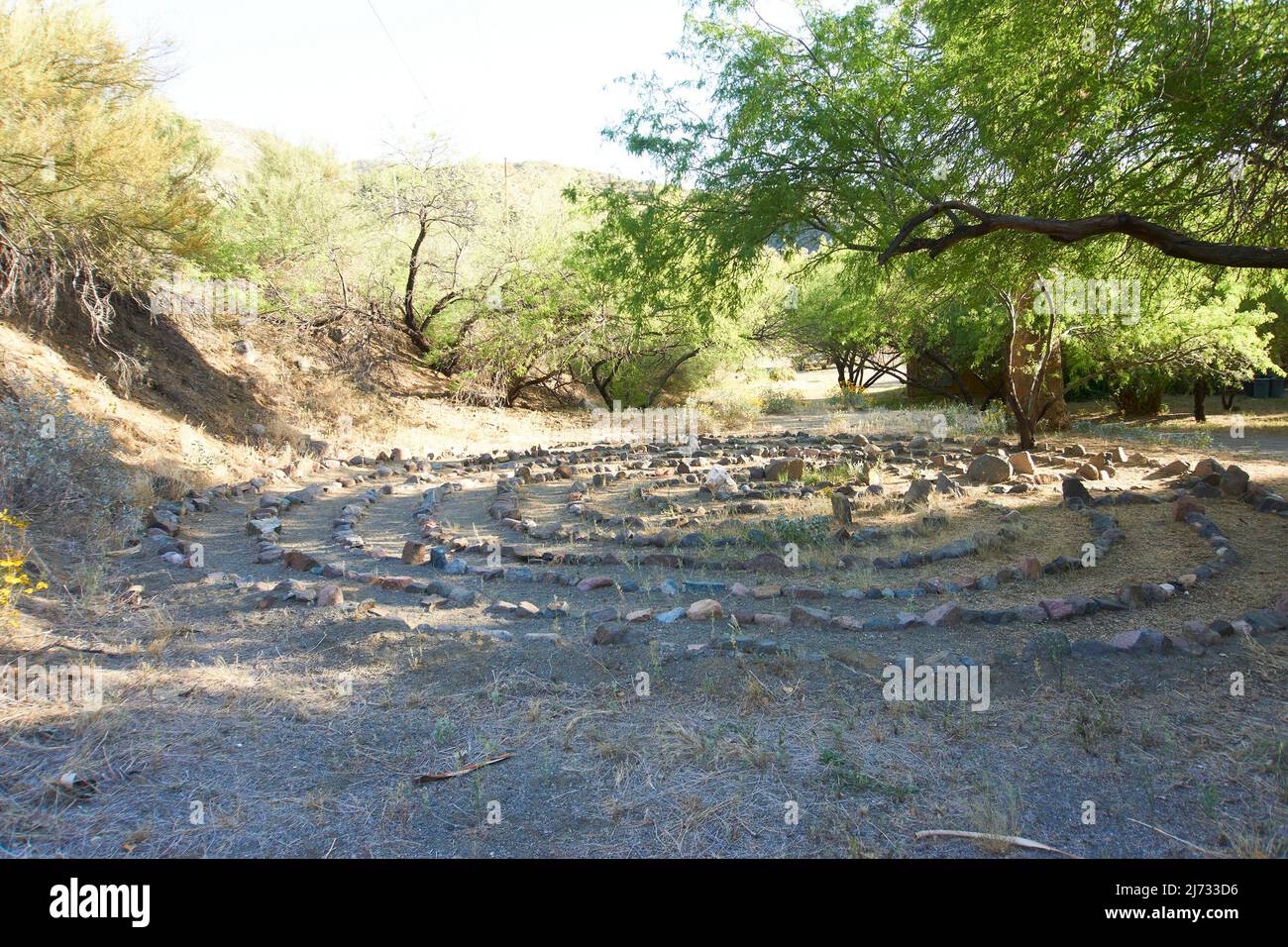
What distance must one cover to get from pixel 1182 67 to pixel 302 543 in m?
10.0

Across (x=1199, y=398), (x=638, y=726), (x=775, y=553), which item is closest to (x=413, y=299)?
(x=775, y=553)

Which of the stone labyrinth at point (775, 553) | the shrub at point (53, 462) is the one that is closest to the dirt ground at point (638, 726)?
the stone labyrinth at point (775, 553)

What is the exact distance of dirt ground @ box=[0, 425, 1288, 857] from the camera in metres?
3.50

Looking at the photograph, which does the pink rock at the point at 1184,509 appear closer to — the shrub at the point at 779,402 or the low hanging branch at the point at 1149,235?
the low hanging branch at the point at 1149,235

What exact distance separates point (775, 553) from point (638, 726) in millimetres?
4021

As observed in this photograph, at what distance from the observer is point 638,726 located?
452 cm

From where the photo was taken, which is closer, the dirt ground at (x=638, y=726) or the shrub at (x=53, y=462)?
the dirt ground at (x=638, y=726)

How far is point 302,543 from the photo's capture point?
929 cm

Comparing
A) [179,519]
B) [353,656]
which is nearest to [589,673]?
[353,656]

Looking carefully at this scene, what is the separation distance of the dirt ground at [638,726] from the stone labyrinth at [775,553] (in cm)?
6

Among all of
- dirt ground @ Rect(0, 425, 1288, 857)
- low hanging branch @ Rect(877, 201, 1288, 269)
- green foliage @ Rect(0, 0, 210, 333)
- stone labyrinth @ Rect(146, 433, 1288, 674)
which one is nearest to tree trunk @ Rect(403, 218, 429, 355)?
green foliage @ Rect(0, 0, 210, 333)

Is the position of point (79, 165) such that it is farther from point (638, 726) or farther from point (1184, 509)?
point (1184, 509)

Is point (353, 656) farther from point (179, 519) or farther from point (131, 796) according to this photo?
point (179, 519)

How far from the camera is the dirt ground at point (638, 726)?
3496mm
